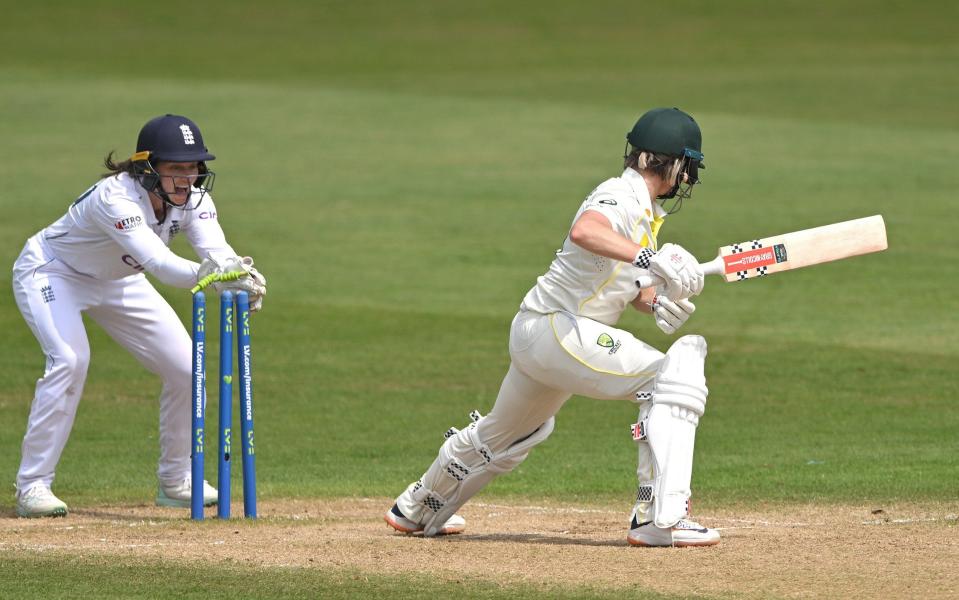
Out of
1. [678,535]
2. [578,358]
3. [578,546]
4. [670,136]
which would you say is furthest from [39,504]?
[670,136]

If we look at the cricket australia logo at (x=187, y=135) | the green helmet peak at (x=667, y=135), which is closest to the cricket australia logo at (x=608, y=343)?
the green helmet peak at (x=667, y=135)

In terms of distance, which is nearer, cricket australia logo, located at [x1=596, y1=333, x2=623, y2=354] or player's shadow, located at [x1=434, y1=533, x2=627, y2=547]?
cricket australia logo, located at [x1=596, y1=333, x2=623, y2=354]

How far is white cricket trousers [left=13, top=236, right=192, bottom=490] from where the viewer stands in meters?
9.23

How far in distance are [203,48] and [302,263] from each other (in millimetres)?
27988

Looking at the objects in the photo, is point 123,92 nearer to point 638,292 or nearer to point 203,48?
point 203,48

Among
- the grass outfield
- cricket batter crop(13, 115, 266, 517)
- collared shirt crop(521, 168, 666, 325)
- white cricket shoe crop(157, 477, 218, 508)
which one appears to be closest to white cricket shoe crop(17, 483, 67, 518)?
cricket batter crop(13, 115, 266, 517)

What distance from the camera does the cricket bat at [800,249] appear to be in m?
7.73

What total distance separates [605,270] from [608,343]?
35 cm

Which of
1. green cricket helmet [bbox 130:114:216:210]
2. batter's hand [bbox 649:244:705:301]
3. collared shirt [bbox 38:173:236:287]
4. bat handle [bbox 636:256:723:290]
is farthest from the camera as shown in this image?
green cricket helmet [bbox 130:114:216:210]

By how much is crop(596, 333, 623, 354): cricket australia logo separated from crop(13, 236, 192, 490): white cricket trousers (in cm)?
308

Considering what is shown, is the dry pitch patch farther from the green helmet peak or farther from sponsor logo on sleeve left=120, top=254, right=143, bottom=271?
the green helmet peak

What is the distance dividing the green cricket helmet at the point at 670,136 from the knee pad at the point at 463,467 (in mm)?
1483

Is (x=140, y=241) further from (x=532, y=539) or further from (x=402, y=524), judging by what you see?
(x=532, y=539)

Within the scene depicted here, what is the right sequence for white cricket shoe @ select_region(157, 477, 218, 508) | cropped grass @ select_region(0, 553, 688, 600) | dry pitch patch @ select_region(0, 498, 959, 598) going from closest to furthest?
cropped grass @ select_region(0, 553, 688, 600), dry pitch patch @ select_region(0, 498, 959, 598), white cricket shoe @ select_region(157, 477, 218, 508)
